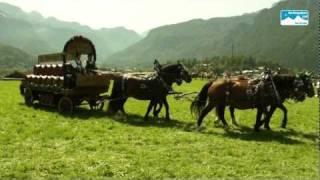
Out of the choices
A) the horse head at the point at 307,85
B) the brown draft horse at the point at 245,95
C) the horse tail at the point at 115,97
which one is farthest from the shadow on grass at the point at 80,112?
the horse head at the point at 307,85

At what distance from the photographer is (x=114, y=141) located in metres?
15.2

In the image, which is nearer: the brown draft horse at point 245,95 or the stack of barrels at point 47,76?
the brown draft horse at point 245,95

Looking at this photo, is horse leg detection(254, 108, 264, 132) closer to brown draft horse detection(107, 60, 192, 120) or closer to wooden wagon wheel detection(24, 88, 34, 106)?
brown draft horse detection(107, 60, 192, 120)

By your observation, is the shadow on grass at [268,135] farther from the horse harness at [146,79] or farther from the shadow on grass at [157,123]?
the horse harness at [146,79]

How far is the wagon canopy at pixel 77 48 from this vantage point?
23.2 metres

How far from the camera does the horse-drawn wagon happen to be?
880 inches

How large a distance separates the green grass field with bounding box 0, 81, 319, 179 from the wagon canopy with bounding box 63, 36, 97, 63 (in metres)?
3.19

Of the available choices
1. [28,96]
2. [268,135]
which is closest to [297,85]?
[268,135]

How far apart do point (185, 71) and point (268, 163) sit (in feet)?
28.5

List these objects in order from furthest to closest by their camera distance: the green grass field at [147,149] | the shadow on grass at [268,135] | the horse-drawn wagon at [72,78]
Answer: the horse-drawn wagon at [72,78] → the shadow on grass at [268,135] → the green grass field at [147,149]

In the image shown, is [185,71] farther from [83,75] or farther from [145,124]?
[83,75]

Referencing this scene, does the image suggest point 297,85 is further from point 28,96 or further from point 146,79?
point 28,96

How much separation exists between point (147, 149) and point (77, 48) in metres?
11.1

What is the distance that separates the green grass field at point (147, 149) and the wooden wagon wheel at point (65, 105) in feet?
2.54
